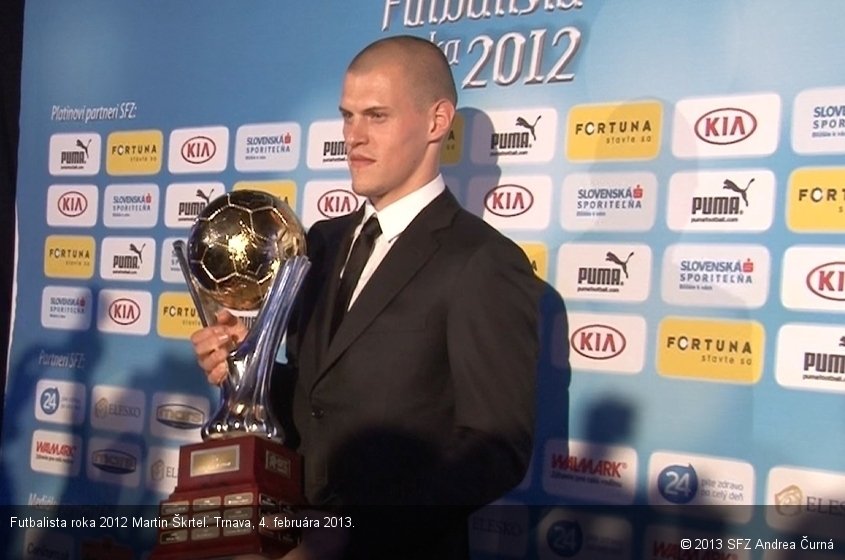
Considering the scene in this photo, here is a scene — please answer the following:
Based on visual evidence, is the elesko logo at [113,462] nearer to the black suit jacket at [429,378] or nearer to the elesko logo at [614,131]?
the black suit jacket at [429,378]

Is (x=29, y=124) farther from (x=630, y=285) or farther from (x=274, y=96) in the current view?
(x=630, y=285)

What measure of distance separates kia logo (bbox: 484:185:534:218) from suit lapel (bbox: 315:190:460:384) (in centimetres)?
64

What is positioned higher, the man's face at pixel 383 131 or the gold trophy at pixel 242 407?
the man's face at pixel 383 131

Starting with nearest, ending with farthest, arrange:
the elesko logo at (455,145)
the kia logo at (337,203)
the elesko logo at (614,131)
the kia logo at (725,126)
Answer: the kia logo at (725,126), the elesko logo at (614,131), the elesko logo at (455,145), the kia logo at (337,203)

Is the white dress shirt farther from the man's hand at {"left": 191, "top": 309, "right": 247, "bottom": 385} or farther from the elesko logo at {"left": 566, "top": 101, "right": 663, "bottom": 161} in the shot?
the elesko logo at {"left": 566, "top": 101, "right": 663, "bottom": 161}

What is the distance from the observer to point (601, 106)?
271cm

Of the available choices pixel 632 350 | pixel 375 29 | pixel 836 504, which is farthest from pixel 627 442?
pixel 375 29

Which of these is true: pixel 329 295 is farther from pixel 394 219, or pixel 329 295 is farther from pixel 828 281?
pixel 828 281

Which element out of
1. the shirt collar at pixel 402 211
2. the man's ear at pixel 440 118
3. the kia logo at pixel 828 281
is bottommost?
the kia logo at pixel 828 281

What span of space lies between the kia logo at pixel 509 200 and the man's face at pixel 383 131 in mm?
605

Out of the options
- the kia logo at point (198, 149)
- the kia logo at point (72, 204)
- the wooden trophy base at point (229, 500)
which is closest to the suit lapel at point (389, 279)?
the wooden trophy base at point (229, 500)

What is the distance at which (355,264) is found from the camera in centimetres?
226

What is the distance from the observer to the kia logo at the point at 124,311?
3.56 m

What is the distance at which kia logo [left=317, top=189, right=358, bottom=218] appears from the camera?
313 centimetres
